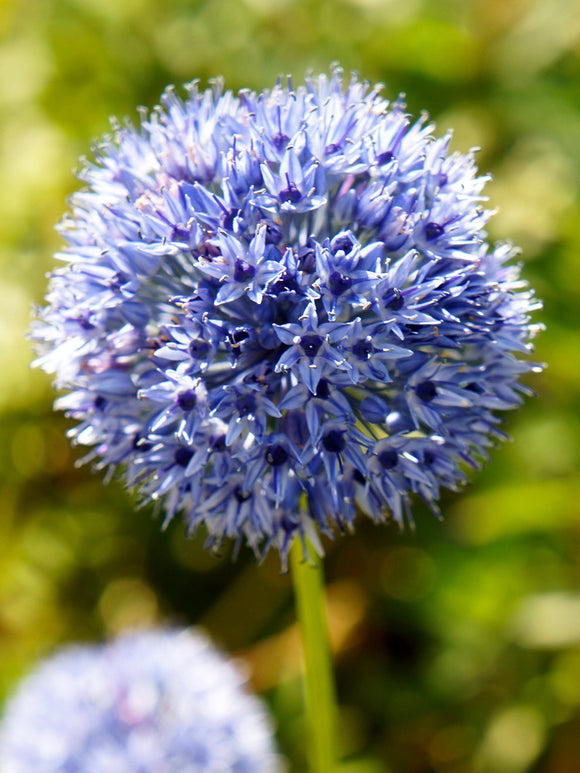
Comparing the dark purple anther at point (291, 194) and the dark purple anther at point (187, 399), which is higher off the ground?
the dark purple anther at point (291, 194)

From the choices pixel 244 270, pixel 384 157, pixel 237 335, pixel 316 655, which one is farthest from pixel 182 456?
pixel 384 157

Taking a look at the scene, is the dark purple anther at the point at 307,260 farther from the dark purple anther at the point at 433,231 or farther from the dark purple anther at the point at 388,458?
the dark purple anther at the point at 388,458

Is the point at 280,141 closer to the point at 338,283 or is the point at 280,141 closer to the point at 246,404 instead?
the point at 338,283

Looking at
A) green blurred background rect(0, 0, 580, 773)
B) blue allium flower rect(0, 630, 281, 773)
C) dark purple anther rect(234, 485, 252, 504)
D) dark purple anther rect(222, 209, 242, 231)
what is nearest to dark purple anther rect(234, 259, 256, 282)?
dark purple anther rect(222, 209, 242, 231)

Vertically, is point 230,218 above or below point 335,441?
above

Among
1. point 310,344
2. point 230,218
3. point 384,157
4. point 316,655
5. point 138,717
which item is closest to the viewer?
point 310,344

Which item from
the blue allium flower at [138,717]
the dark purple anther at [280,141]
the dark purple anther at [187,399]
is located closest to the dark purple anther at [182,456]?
the dark purple anther at [187,399]
